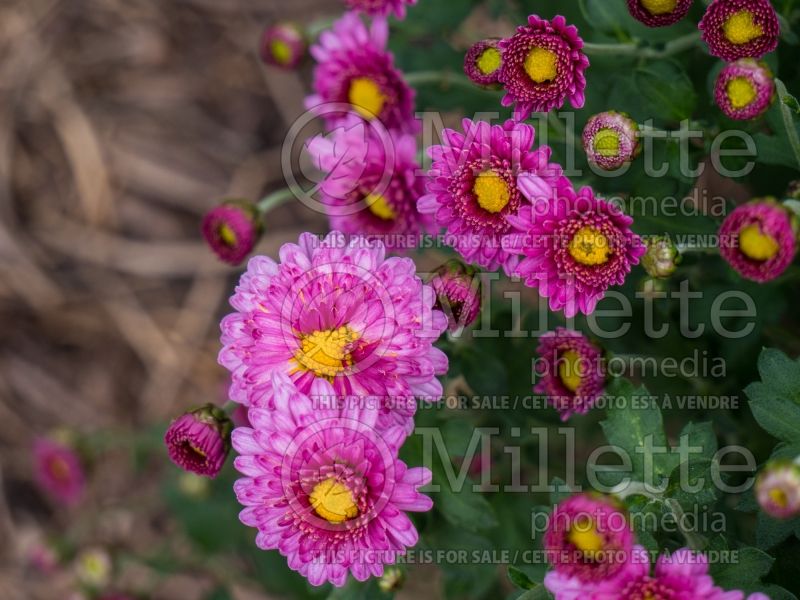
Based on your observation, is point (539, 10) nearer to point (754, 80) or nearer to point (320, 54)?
point (320, 54)

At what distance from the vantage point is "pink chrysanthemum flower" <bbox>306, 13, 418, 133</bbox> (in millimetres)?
2209

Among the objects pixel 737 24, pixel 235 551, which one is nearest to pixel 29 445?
pixel 235 551

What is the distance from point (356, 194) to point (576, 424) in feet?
3.03

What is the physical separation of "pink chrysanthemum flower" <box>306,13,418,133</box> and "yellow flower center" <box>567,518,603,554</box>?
1134 mm

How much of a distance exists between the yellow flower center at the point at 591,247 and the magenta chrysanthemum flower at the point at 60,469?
2.18 m

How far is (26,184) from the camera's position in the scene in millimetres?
3682

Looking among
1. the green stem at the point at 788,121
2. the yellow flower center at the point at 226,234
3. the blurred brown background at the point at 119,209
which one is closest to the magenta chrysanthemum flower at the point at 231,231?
the yellow flower center at the point at 226,234

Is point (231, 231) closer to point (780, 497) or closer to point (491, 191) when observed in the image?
point (491, 191)

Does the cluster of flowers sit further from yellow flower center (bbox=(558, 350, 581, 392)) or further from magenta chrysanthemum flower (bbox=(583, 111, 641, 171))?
magenta chrysanthemum flower (bbox=(583, 111, 641, 171))

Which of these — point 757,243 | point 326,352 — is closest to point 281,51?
point 326,352

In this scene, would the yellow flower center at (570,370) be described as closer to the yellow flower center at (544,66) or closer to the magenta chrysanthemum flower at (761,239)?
the magenta chrysanthemum flower at (761,239)

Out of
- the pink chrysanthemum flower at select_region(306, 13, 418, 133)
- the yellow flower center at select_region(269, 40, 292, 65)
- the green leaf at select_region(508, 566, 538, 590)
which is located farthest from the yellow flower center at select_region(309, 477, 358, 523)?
the yellow flower center at select_region(269, 40, 292, 65)

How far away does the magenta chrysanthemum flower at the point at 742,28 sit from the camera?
64.7 inches

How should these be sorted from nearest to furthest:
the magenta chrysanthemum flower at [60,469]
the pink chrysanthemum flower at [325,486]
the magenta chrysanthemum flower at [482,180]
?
the pink chrysanthemum flower at [325,486], the magenta chrysanthemum flower at [482,180], the magenta chrysanthemum flower at [60,469]
